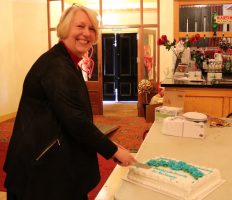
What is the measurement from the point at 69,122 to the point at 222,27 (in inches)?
185

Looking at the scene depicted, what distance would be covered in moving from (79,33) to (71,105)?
34cm

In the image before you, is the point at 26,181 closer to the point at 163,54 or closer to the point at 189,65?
the point at 189,65

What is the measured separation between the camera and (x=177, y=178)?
118 centimetres

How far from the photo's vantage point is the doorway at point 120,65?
27.5 feet

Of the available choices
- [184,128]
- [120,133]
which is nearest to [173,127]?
[184,128]

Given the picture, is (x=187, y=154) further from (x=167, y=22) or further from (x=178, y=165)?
(x=167, y=22)

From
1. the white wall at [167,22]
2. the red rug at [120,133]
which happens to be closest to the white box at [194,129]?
the red rug at [120,133]

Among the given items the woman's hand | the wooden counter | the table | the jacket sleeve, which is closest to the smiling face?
the jacket sleeve

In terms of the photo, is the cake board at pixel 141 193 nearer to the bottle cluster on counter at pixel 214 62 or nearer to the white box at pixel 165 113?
the white box at pixel 165 113

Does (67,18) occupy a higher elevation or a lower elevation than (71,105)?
higher

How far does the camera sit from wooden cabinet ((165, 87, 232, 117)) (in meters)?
3.31

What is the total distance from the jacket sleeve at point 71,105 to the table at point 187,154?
0.19 meters

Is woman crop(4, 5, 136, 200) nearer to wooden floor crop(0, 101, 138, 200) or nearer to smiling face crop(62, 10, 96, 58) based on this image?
smiling face crop(62, 10, 96, 58)

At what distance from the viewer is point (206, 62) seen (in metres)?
4.27
